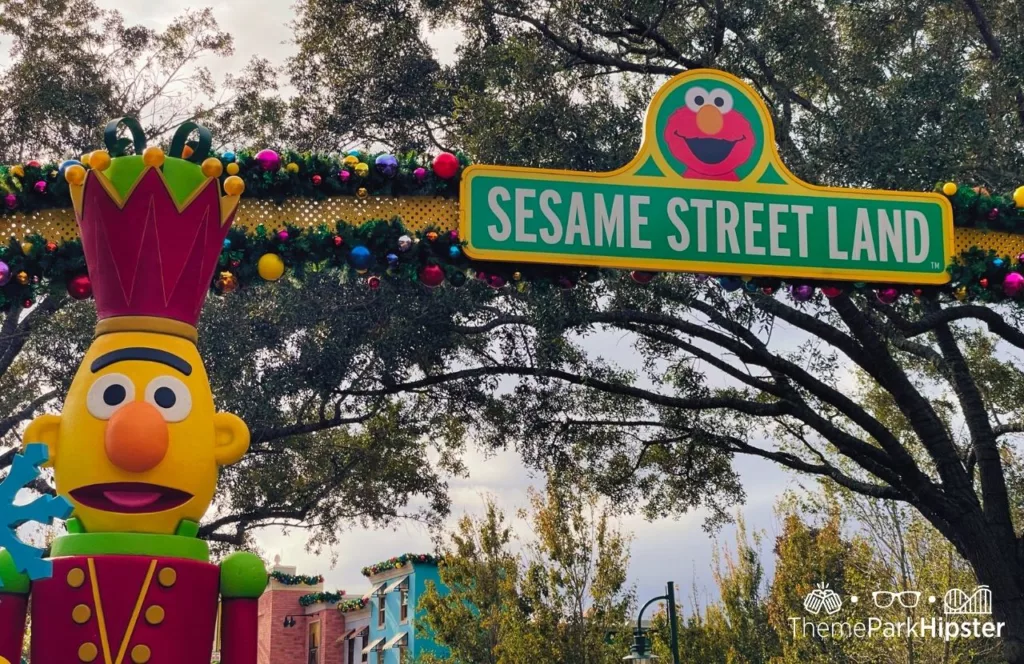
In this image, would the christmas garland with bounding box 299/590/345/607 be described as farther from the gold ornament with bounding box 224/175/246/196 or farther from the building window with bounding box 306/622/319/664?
the gold ornament with bounding box 224/175/246/196

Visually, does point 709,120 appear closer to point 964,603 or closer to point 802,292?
point 802,292

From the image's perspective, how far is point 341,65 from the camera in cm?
1388

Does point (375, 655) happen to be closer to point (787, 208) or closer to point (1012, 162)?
point (1012, 162)

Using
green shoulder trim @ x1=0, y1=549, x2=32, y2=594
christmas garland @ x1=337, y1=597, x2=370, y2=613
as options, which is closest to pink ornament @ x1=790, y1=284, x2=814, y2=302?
green shoulder trim @ x1=0, y1=549, x2=32, y2=594

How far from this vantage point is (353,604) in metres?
33.8

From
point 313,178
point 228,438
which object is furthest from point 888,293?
point 228,438

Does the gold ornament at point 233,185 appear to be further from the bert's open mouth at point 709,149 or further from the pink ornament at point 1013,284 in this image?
the pink ornament at point 1013,284

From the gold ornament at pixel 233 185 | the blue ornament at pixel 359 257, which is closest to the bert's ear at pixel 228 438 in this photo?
the gold ornament at pixel 233 185

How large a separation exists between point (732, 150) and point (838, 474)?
710 cm

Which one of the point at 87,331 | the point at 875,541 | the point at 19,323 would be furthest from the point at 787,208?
the point at 875,541

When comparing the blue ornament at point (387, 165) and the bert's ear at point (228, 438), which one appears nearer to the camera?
the bert's ear at point (228, 438)

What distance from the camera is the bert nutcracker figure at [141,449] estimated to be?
564cm

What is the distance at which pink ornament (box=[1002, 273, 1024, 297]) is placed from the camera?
26.3ft

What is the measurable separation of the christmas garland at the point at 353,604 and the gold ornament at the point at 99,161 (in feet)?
93.8
